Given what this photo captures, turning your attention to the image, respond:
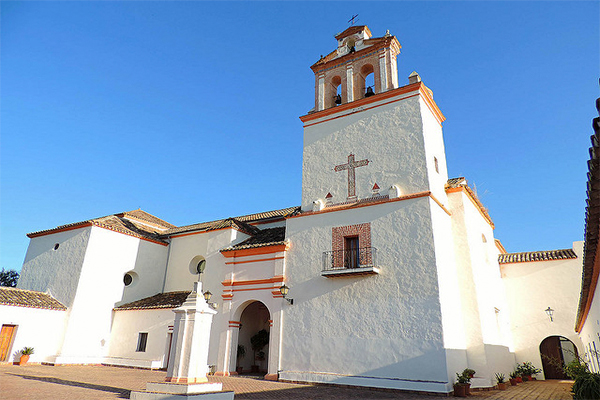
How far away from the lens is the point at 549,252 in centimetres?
1836

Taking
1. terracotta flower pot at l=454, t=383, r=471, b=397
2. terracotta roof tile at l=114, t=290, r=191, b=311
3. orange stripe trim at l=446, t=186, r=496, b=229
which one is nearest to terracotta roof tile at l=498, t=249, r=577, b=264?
orange stripe trim at l=446, t=186, r=496, b=229

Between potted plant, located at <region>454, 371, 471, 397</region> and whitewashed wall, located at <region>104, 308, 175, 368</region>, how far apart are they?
11.7 metres

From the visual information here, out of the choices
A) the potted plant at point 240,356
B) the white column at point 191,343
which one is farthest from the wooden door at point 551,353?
the white column at point 191,343

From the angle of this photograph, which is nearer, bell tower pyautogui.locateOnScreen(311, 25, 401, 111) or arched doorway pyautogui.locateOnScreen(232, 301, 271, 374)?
bell tower pyautogui.locateOnScreen(311, 25, 401, 111)

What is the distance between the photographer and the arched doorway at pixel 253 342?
16.8 metres

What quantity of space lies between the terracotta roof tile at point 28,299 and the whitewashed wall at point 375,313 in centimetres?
1150

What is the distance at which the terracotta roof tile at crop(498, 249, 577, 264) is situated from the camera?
1752 cm

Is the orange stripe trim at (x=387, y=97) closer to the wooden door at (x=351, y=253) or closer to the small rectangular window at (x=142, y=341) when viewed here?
the wooden door at (x=351, y=253)

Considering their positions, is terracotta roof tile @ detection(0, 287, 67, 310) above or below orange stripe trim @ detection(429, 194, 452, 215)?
below

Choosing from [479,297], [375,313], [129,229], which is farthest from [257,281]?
[129,229]

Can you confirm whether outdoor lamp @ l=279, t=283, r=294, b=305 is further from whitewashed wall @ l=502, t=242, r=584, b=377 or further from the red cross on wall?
whitewashed wall @ l=502, t=242, r=584, b=377

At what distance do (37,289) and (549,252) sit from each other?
2536 centimetres

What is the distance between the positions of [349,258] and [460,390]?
5218 mm

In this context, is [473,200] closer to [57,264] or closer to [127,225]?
[127,225]
